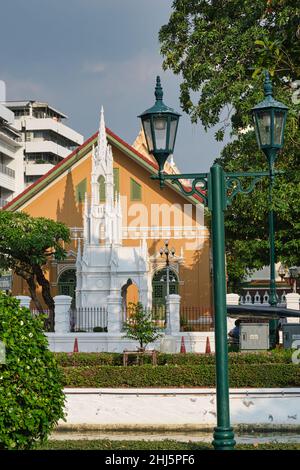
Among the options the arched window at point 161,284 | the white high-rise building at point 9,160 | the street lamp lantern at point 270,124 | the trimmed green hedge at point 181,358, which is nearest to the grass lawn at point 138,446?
the street lamp lantern at point 270,124

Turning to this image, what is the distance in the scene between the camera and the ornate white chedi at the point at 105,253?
120 ft

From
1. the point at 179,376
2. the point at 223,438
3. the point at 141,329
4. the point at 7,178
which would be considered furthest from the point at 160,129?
the point at 7,178

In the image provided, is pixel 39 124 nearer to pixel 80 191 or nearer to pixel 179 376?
pixel 80 191

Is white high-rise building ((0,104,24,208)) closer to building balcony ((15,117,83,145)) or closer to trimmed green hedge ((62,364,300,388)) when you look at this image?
building balcony ((15,117,83,145))

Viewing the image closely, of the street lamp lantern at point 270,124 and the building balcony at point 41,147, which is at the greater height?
the building balcony at point 41,147

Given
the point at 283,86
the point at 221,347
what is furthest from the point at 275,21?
the point at 221,347

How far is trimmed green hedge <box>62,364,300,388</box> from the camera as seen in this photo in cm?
1880

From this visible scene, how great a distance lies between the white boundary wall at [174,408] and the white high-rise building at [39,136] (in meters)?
66.6

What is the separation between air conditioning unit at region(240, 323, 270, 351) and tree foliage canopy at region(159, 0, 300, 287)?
221 inches

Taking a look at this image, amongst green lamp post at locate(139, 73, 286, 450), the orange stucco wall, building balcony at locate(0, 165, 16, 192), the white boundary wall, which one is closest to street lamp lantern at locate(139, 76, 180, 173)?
green lamp post at locate(139, 73, 286, 450)

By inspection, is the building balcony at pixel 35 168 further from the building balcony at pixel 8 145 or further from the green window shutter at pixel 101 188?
the green window shutter at pixel 101 188

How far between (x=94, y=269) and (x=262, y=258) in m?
7.03

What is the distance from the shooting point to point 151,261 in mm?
41312
